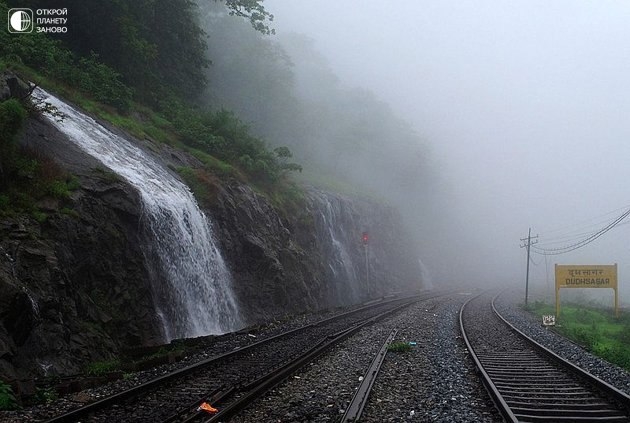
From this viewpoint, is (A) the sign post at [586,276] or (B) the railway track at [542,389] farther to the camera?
(A) the sign post at [586,276]

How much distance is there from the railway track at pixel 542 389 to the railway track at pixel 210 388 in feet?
12.8

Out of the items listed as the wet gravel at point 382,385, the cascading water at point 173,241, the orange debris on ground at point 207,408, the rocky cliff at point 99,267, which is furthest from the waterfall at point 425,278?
the orange debris on ground at point 207,408

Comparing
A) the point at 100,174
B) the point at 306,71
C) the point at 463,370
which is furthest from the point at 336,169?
the point at 463,370

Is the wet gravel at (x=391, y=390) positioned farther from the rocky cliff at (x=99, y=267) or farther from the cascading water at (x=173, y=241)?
the cascading water at (x=173, y=241)

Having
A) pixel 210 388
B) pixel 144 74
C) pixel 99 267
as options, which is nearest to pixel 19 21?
pixel 144 74

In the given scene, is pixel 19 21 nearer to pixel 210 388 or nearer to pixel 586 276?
pixel 210 388

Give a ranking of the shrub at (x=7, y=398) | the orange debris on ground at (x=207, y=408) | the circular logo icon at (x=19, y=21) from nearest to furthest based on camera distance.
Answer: the orange debris on ground at (x=207, y=408)
the shrub at (x=7, y=398)
the circular logo icon at (x=19, y=21)

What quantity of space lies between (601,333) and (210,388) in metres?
17.5

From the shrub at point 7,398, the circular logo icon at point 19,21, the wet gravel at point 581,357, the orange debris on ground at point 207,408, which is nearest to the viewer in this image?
the orange debris on ground at point 207,408

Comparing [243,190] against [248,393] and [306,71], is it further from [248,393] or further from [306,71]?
[306,71]

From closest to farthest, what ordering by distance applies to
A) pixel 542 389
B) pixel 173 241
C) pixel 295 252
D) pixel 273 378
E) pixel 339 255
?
pixel 542 389 < pixel 273 378 < pixel 173 241 < pixel 295 252 < pixel 339 255

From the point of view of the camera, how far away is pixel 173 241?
642 inches

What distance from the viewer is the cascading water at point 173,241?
15.4 m

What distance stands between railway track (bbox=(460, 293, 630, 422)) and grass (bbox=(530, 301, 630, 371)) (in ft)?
5.59
